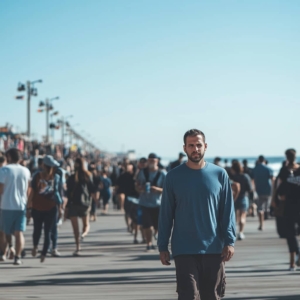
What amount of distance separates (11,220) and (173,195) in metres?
7.52

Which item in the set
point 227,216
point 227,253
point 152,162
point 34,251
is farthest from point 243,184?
point 227,253

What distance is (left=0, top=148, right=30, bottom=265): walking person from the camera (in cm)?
1420

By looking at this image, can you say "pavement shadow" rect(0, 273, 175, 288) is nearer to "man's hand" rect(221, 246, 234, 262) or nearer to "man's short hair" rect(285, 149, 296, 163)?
"man's short hair" rect(285, 149, 296, 163)

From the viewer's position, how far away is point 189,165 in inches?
278

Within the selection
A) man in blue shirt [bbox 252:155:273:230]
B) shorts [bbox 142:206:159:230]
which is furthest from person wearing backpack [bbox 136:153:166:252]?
man in blue shirt [bbox 252:155:273:230]

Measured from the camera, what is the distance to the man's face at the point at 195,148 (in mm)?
6984

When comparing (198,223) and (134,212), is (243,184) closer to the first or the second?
(134,212)

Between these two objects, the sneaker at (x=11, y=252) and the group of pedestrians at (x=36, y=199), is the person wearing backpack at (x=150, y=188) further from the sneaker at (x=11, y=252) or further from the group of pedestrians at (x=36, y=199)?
the sneaker at (x=11, y=252)

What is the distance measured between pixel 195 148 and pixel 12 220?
7764 mm

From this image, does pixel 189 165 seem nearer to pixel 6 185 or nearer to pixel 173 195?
pixel 173 195

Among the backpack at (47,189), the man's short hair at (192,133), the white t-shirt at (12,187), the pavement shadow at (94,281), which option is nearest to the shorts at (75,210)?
the backpack at (47,189)

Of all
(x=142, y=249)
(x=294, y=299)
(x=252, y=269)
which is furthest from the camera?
(x=142, y=249)

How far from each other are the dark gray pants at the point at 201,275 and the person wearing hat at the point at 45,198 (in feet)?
26.4

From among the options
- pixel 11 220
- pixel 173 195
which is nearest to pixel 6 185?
pixel 11 220
